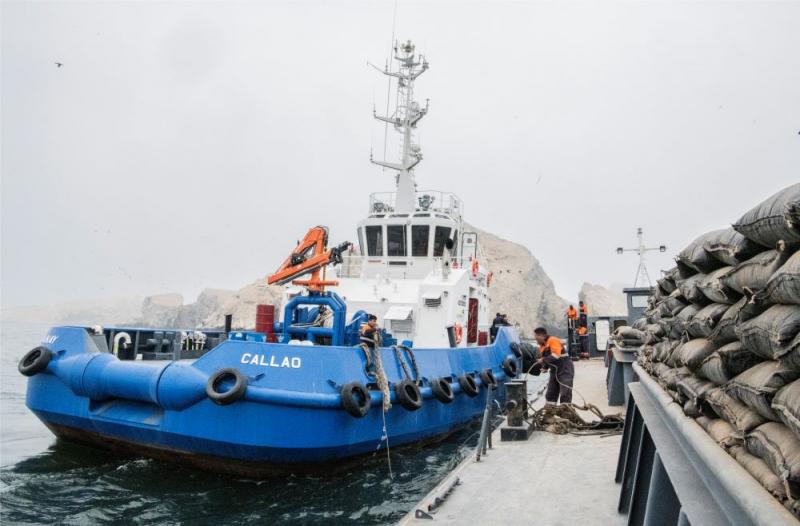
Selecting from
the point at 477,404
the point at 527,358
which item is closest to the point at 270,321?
the point at 477,404

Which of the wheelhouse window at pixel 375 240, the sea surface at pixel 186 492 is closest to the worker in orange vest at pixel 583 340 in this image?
the wheelhouse window at pixel 375 240

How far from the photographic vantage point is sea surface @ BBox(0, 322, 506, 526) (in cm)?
506

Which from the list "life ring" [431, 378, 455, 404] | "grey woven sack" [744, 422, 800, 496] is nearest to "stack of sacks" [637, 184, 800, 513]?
"grey woven sack" [744, 422, 800, 496]

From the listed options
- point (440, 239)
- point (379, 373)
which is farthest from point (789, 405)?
point (440, 239)

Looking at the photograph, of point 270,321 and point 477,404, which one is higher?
point 270,321

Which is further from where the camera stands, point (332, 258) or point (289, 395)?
point (332, 258)

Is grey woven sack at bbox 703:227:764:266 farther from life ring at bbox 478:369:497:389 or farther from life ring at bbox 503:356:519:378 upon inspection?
life ring at bbox 503:356:519:378

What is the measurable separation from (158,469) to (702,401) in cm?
597

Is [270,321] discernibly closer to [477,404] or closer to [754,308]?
[477,404]

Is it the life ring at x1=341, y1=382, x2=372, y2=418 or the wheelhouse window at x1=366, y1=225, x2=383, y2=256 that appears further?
the wheelhouse window at x1=366, y1=225, x2=383, y2=256

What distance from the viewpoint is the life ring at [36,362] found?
6648mm

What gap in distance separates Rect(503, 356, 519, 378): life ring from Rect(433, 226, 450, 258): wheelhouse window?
8.26 feet

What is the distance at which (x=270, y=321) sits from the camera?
26.4ft

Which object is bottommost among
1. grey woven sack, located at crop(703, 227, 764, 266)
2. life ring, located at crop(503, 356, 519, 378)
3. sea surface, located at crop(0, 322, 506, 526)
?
sea surface, located at crop(0, 322, 506, 526)
